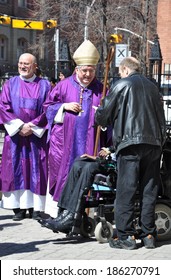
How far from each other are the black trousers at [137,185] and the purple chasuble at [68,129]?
0.96 meters

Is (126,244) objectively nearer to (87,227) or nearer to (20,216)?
(87,227)

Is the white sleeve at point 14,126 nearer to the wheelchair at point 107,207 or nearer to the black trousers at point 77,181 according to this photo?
the black trousers at point 77,181

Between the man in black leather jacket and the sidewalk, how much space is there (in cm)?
19

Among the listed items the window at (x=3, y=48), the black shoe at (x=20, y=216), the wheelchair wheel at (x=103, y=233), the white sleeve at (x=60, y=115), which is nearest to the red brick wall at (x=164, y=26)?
the window at (x=3, y=48)

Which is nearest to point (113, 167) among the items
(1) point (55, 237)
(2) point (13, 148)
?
(1) point (55, 237)

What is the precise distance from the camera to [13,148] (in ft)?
26.8

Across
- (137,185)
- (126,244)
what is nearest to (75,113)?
(137,185)

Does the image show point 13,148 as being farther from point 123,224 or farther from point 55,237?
point 123,224

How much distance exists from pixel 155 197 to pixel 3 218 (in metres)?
2.49

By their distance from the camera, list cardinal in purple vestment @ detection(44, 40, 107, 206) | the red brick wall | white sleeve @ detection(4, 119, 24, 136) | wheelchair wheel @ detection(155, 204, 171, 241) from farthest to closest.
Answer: the red brick wall < white sleeve @ detection(4, 119, 24, 136) < cardinal in purple vestment @ detection(44, 40, 107, 206) < wheelchair wheel @ detection(155, 204, 171, 241)

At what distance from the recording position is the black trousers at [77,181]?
680 cm

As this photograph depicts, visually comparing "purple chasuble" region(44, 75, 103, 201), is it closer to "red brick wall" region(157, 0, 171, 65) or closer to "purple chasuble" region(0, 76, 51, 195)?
"purple chasuble" region(0, 76, 51, 195)

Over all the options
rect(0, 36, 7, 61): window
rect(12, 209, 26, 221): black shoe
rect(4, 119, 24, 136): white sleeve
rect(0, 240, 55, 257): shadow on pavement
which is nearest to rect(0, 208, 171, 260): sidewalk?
rect(0, 240, 55, 257): shadow on pavement

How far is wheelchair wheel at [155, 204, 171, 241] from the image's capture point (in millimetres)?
6960
